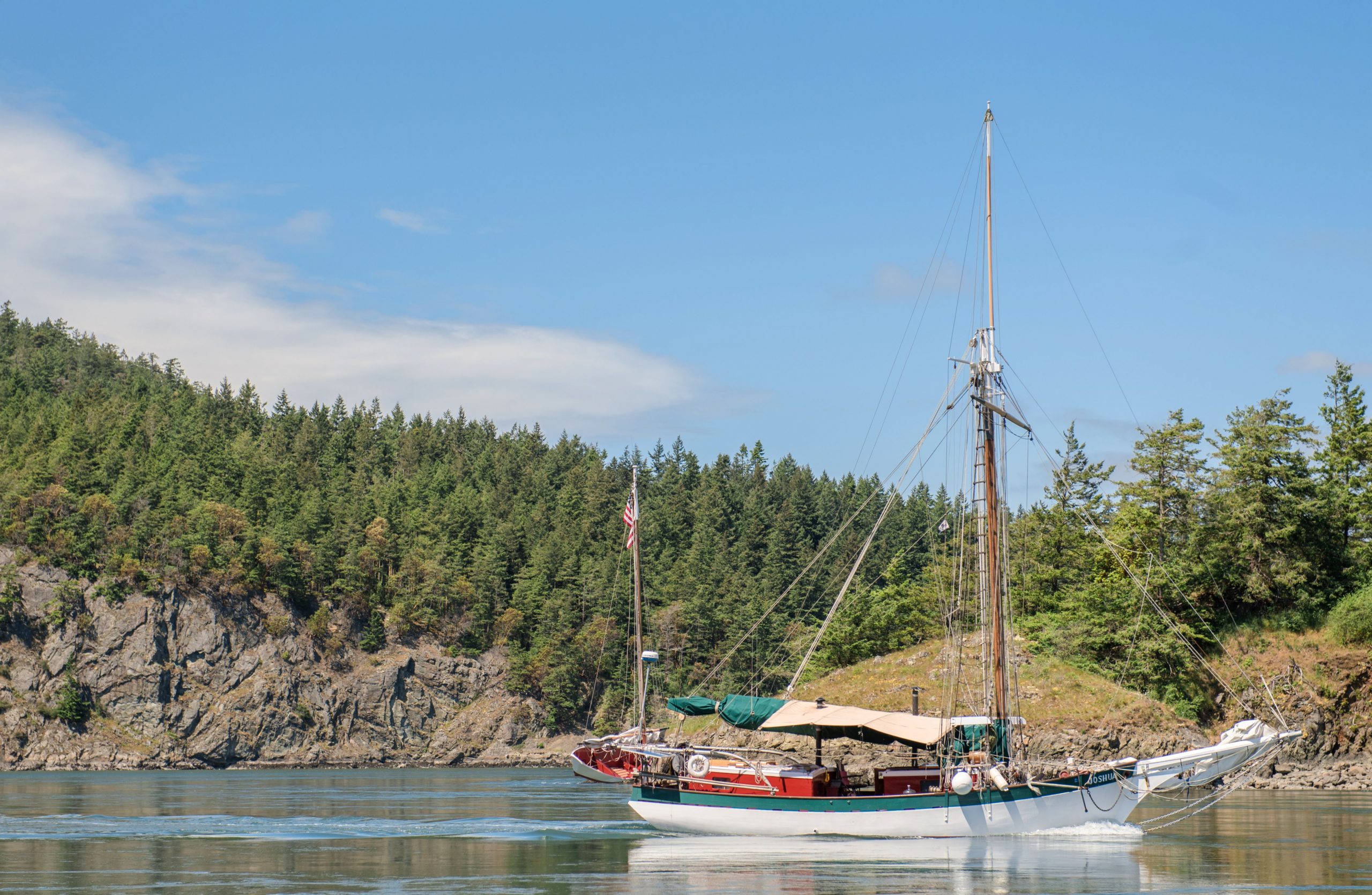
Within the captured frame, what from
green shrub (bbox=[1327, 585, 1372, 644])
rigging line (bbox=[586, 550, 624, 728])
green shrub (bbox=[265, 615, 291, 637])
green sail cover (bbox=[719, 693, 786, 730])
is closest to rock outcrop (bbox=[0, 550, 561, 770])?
green shrub (bbox=[265, 615, 291, 637])

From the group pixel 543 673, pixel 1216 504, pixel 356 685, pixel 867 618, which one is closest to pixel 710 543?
pixel 543 673

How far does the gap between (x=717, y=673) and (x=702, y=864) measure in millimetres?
107306

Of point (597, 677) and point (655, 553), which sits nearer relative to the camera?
point (597, 677)

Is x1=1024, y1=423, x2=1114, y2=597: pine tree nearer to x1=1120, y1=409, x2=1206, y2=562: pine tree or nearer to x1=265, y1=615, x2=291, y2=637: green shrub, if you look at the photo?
x1=1120, y1=409, x2=1206, y2=562: pine tree

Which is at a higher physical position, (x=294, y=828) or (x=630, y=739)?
(x=630, y=739)

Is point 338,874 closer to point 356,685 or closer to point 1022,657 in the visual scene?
point 1022,657

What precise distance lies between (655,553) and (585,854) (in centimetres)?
A: 14553

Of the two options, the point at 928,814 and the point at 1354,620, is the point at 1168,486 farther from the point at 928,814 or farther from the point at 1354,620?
the point at 928,814

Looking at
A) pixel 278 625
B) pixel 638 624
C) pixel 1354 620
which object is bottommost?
pixel 278 625

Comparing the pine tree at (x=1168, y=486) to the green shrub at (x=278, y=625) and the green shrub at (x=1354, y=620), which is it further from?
the green shrub at (x=278, y=625)

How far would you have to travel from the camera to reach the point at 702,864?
120 feet

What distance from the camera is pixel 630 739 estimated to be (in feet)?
220

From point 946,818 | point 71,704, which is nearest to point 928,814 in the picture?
point 946,818

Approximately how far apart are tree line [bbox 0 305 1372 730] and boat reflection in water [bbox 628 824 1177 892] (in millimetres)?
41038
